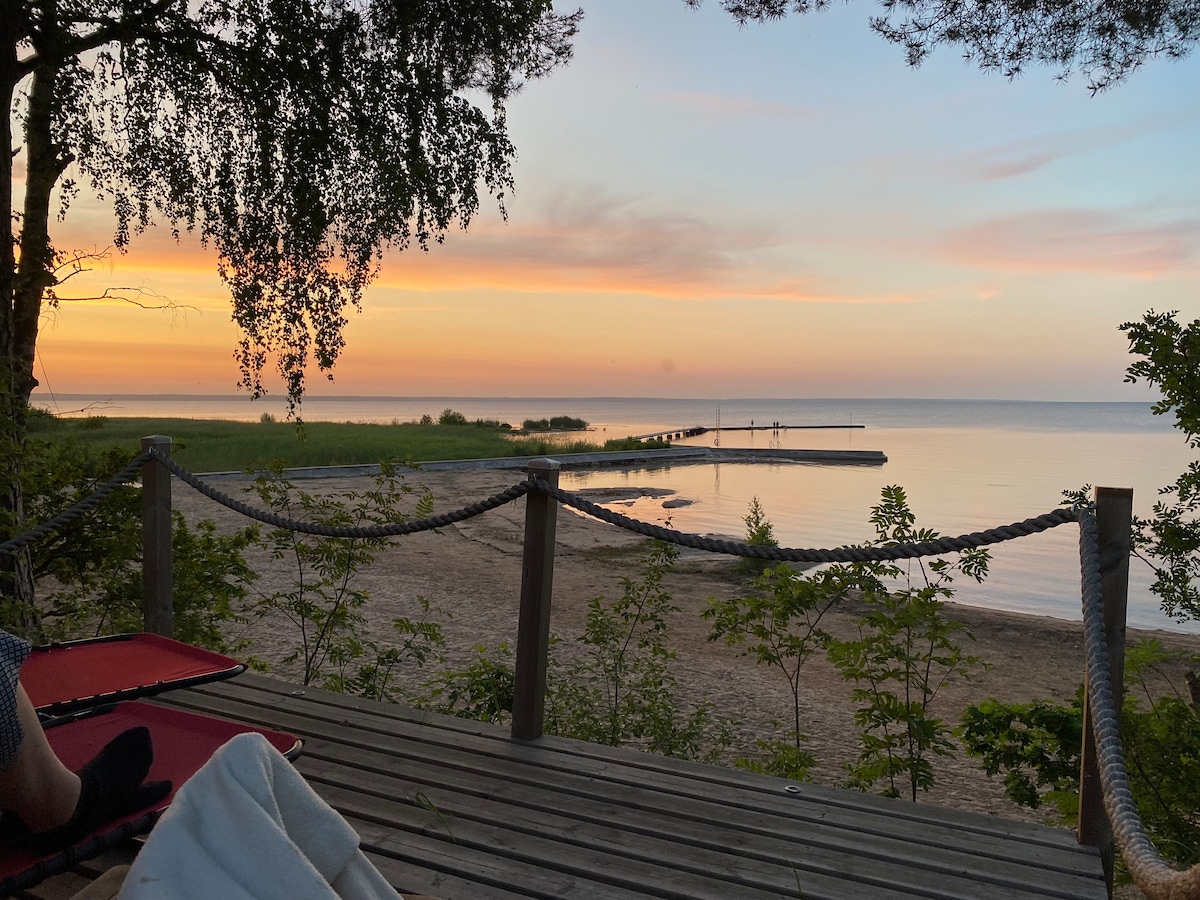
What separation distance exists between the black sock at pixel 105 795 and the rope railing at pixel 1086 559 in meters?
1.25

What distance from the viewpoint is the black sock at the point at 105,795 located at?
1.81 metres

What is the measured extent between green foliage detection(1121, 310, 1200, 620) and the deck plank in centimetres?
147

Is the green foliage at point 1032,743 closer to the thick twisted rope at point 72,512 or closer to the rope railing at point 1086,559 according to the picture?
the rope railing at point 1086,559

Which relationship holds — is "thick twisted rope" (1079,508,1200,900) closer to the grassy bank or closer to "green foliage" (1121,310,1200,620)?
"green foliage" (1121,310,1200,620)

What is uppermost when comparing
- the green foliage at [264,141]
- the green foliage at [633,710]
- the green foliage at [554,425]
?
the green foliage at [264,141]

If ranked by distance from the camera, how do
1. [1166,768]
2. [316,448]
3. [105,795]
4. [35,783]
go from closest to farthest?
[35,783] → [105,795] → [1166,768] → [316,448]

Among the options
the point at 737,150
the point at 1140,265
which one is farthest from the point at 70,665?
the point at 1140,265

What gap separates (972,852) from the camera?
2152 mm

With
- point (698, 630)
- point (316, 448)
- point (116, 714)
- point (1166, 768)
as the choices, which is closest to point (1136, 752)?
point (1166, 768)

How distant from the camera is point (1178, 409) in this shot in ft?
11.1

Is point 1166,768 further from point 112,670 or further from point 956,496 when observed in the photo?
point 956,496

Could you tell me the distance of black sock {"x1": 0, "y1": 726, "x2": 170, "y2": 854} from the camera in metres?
1.81

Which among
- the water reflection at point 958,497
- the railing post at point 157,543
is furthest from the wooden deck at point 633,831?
the water reflection at point 958,497

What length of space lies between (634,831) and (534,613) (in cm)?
91
